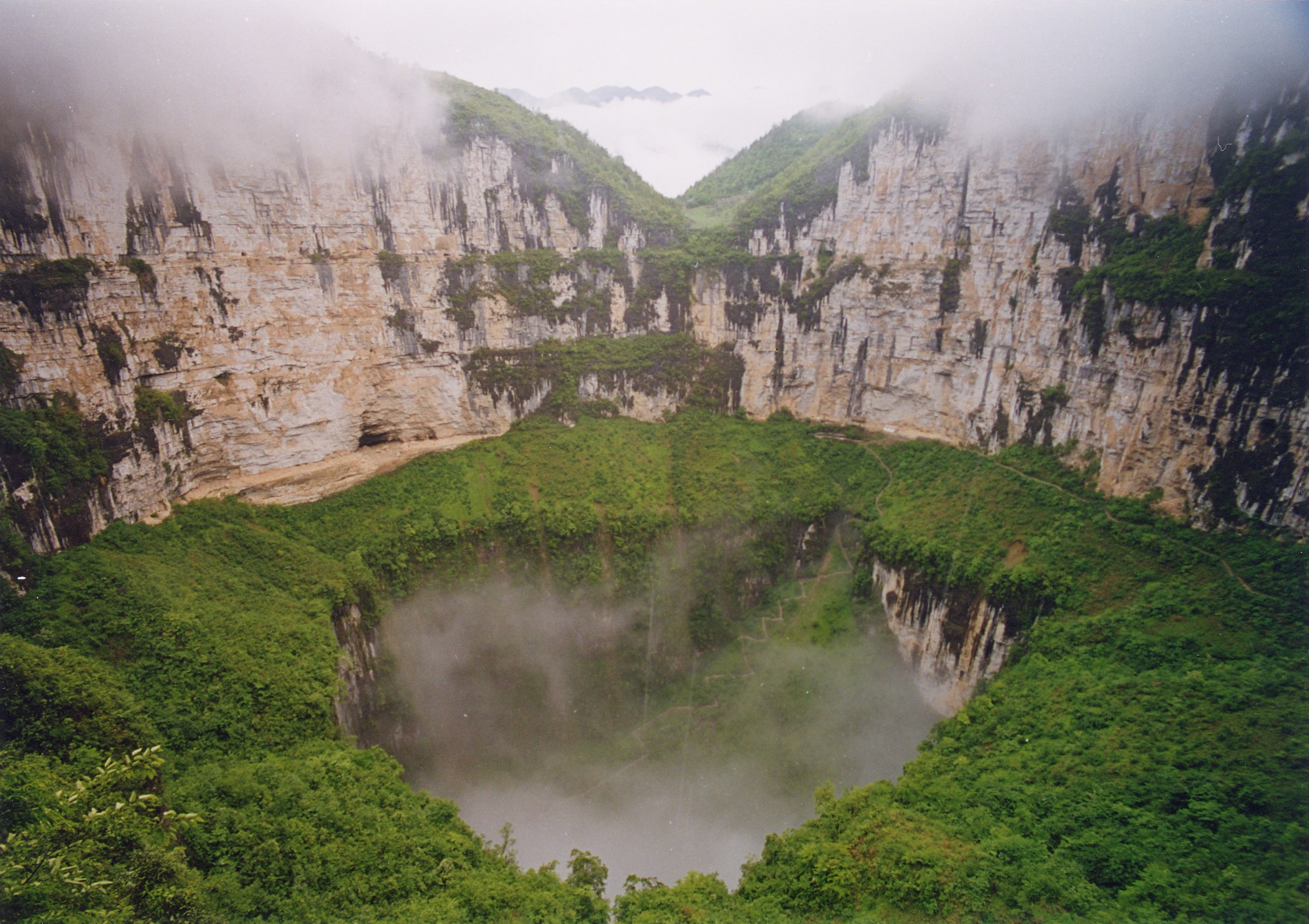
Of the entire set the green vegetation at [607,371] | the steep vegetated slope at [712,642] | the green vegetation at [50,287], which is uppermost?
the green vegetation at [50,287]

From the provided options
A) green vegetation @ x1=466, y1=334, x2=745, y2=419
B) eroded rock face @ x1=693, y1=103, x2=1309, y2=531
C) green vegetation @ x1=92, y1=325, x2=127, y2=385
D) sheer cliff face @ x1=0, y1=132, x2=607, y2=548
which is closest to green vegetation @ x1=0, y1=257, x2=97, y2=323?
sheer cliff face @ x1=0, y1=132, x2=607, y2=548

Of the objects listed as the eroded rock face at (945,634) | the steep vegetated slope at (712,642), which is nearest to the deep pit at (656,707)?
the eroded rock face at (945,634)

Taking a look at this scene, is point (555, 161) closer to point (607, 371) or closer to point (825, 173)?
point (607, 371)

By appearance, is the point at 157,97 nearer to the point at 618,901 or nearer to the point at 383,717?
the point at 383,717

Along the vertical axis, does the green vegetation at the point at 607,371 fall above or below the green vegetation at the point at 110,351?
below

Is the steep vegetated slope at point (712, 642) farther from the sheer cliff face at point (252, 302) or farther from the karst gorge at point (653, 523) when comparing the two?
the sheer cliff face at point (252, 302)

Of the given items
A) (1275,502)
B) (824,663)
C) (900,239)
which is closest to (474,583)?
(824,663)

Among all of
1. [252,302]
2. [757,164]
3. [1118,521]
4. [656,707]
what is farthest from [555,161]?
[1118,521]
